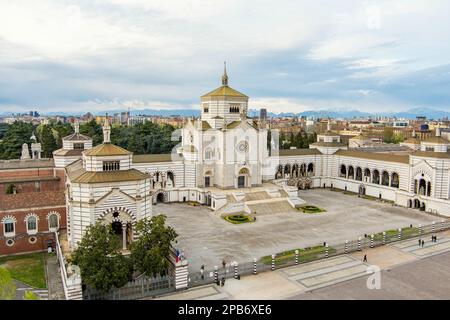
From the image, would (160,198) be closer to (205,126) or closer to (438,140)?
(205,126)

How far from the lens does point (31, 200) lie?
32312 millimetres

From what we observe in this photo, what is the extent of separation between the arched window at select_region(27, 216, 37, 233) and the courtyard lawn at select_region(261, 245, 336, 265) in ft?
61.3

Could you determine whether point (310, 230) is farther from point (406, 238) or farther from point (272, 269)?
point (272, 269)

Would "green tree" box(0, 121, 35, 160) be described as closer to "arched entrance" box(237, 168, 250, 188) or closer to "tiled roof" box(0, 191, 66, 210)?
"tiled roof" box(0, 191, 66, 210)

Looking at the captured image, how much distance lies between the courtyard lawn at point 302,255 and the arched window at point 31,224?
1867cm

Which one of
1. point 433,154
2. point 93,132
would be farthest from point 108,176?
point 93,132

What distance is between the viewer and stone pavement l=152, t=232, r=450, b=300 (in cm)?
2369

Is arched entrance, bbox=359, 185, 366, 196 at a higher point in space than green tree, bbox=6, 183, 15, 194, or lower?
lower

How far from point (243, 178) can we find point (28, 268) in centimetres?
2865

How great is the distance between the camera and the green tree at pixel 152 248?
76.3 ft

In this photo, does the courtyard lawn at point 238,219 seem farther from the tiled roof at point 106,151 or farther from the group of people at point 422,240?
the tiled roof at point 106,151

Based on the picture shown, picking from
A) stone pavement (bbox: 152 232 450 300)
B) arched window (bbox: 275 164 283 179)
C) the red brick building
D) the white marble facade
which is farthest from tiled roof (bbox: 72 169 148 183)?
arched window (bbox: 275 164 283 179)

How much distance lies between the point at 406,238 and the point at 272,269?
14.6 meters
